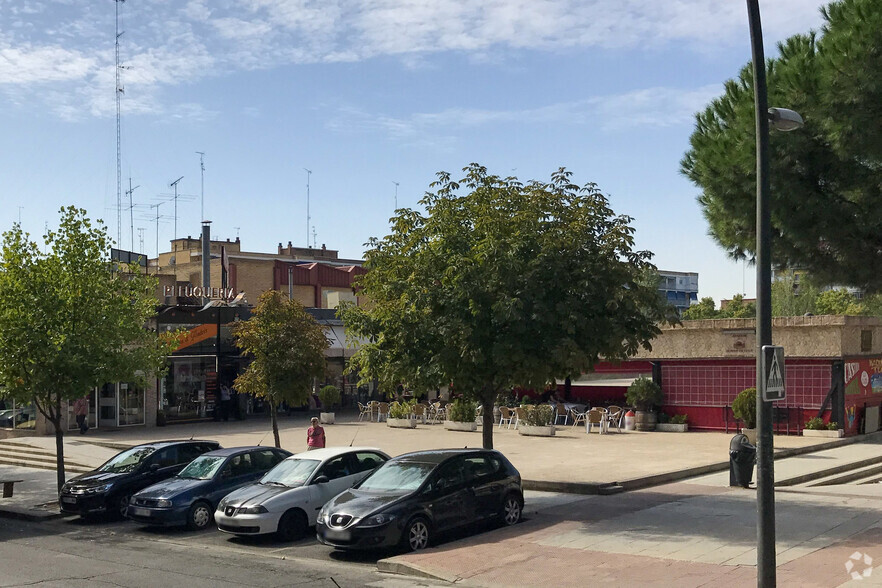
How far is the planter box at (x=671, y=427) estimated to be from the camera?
3206cm

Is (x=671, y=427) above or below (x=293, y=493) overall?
below

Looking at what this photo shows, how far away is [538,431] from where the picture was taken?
103ft

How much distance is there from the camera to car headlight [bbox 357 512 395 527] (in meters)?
13.6

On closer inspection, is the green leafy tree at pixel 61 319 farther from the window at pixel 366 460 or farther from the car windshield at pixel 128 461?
the window at pixel 366 460

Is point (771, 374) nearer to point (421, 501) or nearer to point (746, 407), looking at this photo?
point (421, 501)

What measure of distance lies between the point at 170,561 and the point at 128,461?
20.0 ft

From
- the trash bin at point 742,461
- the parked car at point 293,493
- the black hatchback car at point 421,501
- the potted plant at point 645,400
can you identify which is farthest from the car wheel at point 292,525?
the potted plant at point 645,400

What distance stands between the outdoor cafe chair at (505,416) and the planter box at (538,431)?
3.51m

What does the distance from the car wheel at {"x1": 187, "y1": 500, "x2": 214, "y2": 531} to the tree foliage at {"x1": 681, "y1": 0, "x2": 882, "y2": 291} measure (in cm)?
1079

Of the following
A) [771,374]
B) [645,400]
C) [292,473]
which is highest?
[771,374]

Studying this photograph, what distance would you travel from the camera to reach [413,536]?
554 inches

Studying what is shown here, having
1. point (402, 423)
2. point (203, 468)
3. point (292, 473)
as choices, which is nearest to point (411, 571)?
point (292, 473)

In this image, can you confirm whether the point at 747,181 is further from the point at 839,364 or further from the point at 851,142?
the point at 839,364

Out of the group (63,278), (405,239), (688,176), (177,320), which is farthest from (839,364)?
(177,320)
